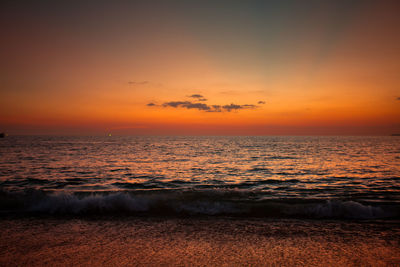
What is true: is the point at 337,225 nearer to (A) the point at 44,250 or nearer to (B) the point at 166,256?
(B) the point at 166,256

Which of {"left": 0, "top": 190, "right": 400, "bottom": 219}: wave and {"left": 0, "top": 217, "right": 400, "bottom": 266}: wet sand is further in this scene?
{"left": 0, "top": 190, "right": 400, "bottom": 219}: wave

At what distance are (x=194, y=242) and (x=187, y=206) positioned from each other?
12.7 ft

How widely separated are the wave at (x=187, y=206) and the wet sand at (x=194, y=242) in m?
0.97

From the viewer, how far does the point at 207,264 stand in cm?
516

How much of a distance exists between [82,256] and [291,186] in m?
14.0

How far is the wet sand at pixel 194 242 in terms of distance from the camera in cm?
536

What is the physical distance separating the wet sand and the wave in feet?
3.19

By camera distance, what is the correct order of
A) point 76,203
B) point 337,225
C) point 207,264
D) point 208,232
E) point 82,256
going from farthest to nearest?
1. point 76,203
2. point 337,225
3. point 208,232
4. point 82,256
5. point 207,264

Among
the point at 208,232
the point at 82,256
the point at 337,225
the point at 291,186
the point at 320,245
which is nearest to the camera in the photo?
the point at 82,256

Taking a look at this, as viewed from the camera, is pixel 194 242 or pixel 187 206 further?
pixel 187 206

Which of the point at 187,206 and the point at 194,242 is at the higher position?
the point at 194,242

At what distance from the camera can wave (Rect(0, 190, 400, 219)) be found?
9.29m

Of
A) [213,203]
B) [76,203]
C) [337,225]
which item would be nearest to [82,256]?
[76,203]

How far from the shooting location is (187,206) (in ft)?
33.7
